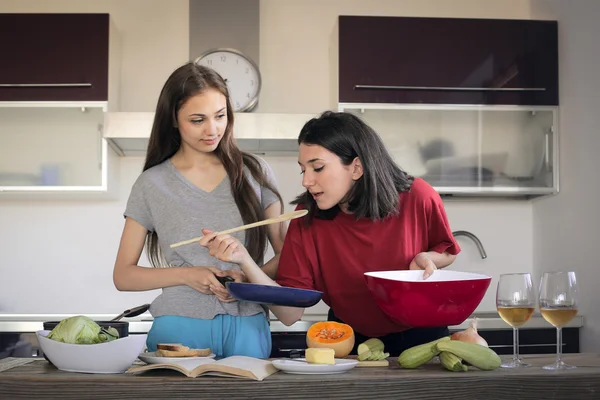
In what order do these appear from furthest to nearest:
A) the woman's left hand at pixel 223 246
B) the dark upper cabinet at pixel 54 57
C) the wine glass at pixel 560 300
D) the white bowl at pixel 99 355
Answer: the dark upper cabinet at pixel 54 57, the woman's left hand at pixel 223 246, the wine glass at pixel 560 300, the white bowl at pixel 99 355

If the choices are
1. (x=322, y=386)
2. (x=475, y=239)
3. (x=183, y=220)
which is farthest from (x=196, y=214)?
(x=475, y=239)

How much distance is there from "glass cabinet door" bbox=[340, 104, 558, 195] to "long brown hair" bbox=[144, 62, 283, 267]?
1.53 meters

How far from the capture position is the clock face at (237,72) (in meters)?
3.71

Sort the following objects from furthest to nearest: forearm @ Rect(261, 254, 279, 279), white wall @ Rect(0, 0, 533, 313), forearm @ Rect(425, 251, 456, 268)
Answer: white wall @ Rect(0, 0, 533, 313), forearm @ Rect(261, 254, 279, 279), forearm @ Rect(425, 251, 456, 268)

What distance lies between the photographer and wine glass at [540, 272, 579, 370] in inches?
66.1

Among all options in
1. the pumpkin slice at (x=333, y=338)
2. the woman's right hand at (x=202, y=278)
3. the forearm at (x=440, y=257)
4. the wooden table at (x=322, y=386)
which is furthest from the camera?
the forearm at (x=440, y=257)

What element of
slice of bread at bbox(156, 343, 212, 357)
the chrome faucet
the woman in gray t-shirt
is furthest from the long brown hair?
the chrome faucet

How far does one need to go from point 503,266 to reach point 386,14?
1450mm

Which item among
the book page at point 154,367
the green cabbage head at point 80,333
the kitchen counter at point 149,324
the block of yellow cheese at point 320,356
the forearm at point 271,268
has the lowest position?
the kitchen counter at point 149,324

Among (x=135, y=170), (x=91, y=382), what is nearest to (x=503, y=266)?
(x=135, y=170)

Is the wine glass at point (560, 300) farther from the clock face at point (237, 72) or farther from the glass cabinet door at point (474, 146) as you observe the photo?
the clock face at point (237, 72)

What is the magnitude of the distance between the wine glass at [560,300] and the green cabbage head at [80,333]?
0.93 meters

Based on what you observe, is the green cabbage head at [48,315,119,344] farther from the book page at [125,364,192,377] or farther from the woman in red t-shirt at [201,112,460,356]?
the woman in red t-shirt at [201,112,460,356]

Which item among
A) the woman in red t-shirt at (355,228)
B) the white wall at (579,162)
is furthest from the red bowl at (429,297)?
the white wall at (579,162)
